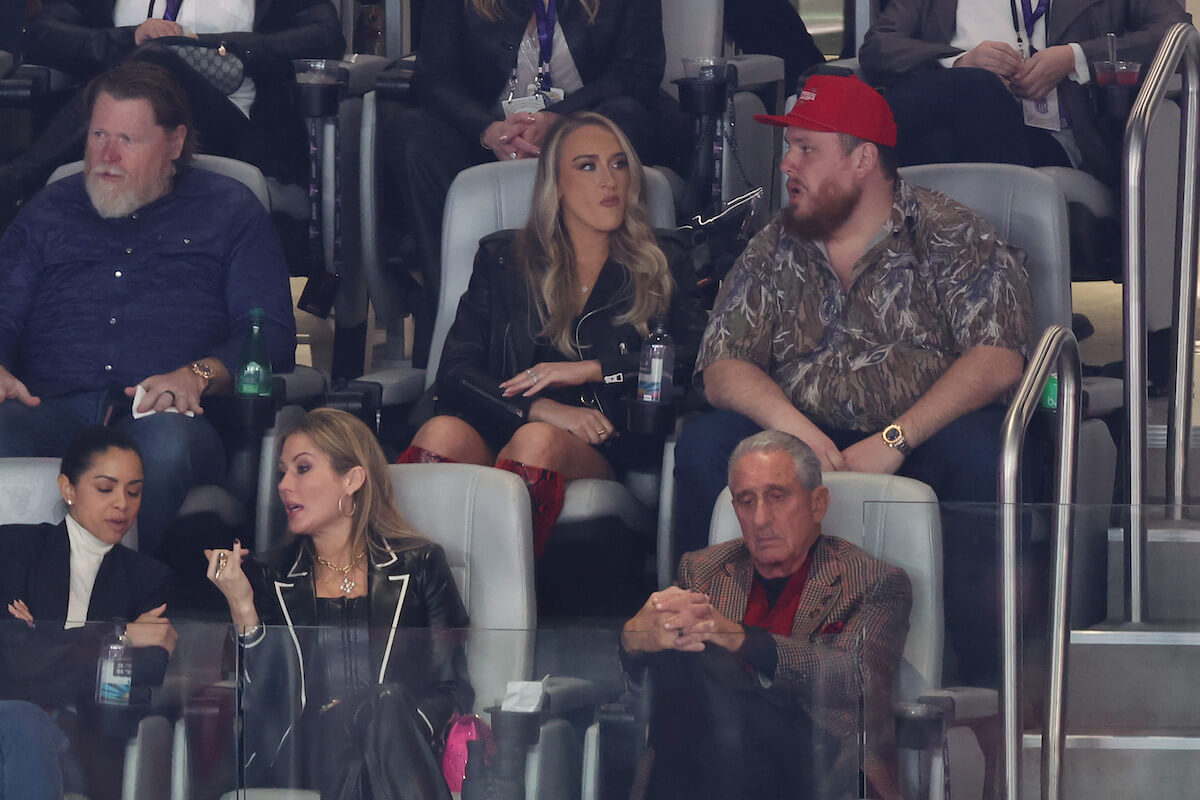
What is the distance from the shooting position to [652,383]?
10.9ft

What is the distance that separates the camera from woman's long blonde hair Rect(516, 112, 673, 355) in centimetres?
363

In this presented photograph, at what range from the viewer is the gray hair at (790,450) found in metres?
2.84

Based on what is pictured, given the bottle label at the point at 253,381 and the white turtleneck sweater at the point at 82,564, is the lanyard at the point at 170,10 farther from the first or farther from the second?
the white turtleneck sweater at the point at 82,564

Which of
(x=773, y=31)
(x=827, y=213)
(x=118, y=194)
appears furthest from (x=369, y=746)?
(x=773, y=31)

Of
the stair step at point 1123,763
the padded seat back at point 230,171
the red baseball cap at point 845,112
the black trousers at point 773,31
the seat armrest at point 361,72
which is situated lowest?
the stair step at point 1123,763

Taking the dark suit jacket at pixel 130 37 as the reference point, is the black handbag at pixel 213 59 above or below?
below

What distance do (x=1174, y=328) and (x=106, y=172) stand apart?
2.13m

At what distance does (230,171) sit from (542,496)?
3.72 ft

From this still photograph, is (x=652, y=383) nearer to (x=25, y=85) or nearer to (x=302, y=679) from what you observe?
(x=302, y=679)

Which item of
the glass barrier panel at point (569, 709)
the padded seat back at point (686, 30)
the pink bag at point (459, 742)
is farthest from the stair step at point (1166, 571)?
the padded seat back at point (686, 30)

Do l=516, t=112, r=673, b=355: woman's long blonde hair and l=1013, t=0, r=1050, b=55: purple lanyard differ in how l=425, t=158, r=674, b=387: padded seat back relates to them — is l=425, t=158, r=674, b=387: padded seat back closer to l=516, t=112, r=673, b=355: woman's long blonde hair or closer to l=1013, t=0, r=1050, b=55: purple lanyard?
l=516, t=112, r=673, b=355: woman's long blonde hair

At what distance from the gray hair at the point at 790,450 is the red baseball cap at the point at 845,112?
77 cm

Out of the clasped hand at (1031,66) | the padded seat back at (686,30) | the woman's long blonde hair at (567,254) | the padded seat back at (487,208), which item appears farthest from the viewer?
the padded seat back at (686,30)

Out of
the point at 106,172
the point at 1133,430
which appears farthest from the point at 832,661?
the point at 106,172
